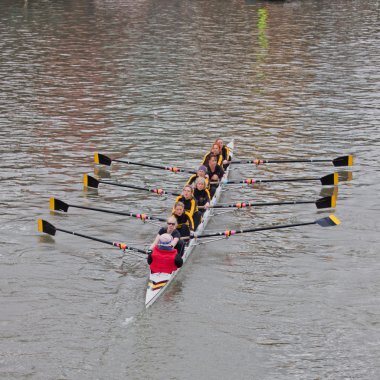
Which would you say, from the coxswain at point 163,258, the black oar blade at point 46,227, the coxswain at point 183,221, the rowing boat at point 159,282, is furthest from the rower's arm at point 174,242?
the black oar blade at point 46,227

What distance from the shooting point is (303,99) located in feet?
166

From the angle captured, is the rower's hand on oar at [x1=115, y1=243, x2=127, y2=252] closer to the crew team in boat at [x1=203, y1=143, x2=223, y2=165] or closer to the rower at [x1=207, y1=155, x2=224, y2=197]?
the rower at [x1=207, y1=155, x2=224, y2=197]

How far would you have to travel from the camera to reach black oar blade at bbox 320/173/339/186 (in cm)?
3434

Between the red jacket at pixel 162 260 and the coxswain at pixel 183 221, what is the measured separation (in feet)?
5.95

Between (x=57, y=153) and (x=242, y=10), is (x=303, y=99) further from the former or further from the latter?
(x=242, y=10)

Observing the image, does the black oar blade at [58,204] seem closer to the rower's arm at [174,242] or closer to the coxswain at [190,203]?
Answer: the coxswain at [190,203]

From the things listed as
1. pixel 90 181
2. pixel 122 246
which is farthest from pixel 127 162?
pixel 122 246

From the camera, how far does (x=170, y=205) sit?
32.5m

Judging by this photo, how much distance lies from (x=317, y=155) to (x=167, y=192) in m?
10.4

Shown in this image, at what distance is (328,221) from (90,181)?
9.52 metres

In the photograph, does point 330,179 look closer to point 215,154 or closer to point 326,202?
point 326,202

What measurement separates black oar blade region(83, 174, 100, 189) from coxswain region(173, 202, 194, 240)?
6.43 m

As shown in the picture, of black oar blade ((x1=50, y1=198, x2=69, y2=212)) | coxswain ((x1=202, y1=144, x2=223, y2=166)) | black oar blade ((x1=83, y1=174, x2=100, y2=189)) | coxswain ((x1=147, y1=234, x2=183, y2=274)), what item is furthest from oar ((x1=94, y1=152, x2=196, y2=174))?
coxswain ((x1=147, y1=234, x2=183, y2=274))

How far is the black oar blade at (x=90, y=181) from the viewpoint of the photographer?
33.2 metres
